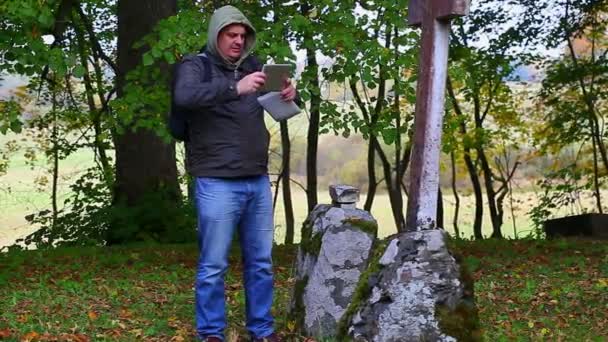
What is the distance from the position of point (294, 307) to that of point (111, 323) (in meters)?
1.55

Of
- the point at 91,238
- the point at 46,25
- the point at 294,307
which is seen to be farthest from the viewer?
the point at 91,238

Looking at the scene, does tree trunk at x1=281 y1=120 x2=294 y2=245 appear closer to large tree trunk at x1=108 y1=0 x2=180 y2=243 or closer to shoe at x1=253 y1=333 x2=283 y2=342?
large tree trunk at x1=108 y1=0 x2=180 y2=243

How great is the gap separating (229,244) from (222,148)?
0.62 meters

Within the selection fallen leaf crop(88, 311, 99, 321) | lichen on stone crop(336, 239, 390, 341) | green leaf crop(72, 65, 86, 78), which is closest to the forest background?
green leaf crop(72, 65, 86, 78)

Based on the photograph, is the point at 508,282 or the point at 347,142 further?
the point at 347,142

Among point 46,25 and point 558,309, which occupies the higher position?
point 46,25

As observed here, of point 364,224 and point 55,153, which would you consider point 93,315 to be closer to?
point 364,224

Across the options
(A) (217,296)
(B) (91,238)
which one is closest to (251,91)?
(A) (217,296)

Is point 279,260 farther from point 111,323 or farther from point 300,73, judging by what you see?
point 111,323

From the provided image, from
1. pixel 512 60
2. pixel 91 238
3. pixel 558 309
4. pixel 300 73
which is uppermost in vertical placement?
pixel 512 60

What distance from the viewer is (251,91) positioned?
5.68m

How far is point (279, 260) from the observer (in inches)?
472

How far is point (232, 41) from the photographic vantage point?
19.4ft

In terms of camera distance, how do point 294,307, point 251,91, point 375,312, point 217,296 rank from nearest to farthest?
point 375,312 < point 251,91 < point 217,296 < point 294,307
